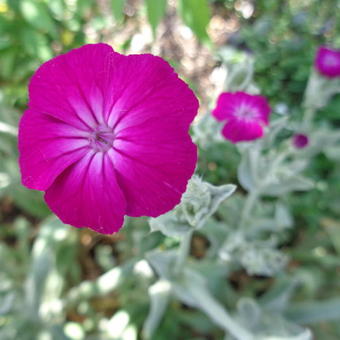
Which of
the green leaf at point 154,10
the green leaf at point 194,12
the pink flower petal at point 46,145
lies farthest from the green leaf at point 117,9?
the pink flower petal at point 46,145

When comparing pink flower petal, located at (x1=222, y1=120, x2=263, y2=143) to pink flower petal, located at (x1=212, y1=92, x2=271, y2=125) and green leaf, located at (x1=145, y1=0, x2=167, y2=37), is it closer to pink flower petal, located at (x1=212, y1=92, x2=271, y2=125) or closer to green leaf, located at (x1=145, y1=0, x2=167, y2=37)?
pink flower petal, located at (x1=212, y1=92, x2=271, y2=125)

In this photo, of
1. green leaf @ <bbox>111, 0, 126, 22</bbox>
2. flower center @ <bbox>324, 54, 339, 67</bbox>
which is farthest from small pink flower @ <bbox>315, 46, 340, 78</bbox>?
green leaf @ <bbox>111, 0, 126, 22</bbox>

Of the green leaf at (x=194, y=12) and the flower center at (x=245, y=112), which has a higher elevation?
the green leaf at (x=194, y=12)

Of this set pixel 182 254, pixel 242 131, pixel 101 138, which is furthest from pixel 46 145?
pixel 182 254

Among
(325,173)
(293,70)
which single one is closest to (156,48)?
(293,70)

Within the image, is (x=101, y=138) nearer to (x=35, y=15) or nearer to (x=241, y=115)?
(x=241, y=115)

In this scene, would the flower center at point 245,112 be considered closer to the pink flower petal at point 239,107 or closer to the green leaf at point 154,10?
the pink flower petal at point 239,107

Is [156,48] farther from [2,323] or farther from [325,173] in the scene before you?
[2,323]
